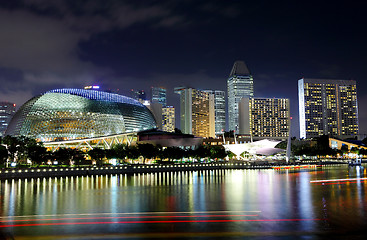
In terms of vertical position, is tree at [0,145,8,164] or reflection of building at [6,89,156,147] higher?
reflection of building at [6,89,156,147]

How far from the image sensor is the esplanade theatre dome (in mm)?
95000

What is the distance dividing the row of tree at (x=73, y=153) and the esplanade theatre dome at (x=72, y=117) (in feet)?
34.9

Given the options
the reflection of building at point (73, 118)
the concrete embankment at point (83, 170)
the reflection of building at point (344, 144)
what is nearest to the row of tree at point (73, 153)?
the concrete embankment at point (83, 170)

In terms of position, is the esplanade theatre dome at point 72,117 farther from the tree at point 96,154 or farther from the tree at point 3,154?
the tree at point 3,154

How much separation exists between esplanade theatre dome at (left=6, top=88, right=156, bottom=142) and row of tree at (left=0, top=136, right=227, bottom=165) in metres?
10.6

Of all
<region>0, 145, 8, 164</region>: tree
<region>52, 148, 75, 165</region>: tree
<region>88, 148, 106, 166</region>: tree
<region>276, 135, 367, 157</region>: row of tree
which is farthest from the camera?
<region>276, 135, 367, 157</region>: row of tree

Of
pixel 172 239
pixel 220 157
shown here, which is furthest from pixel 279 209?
pixel 220 157

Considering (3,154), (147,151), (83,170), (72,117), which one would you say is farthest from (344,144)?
(3,154)

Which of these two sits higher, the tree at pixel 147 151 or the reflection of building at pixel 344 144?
the reflection of building at pixel 344 144

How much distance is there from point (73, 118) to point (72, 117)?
0.41 metres

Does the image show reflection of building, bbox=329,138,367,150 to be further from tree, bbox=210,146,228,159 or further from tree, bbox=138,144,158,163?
tree, bbox=138,144,158,163

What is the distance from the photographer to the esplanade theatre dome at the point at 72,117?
95.0 meters

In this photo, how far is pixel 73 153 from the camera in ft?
252

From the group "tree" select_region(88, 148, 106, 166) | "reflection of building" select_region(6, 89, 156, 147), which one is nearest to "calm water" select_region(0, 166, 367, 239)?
"tree" select_region(88, 148, 106, 166)
